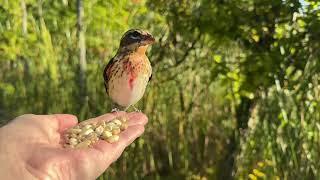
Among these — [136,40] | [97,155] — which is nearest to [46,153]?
[97,155]

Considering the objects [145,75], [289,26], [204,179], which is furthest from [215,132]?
[145,75]

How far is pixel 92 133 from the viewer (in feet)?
9.75

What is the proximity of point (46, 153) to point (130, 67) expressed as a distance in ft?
1.91

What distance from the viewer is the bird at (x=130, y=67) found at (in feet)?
9.61

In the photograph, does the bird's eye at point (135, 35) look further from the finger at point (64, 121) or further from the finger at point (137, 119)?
the finger at point (64, 121)

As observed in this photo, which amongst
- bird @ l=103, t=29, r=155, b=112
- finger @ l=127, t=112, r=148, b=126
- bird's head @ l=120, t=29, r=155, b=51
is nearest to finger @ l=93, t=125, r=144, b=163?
finger @ l=127, t=112, r=148, b=126

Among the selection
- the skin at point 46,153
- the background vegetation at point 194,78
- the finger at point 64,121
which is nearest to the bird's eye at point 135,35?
the skin at point 46,153

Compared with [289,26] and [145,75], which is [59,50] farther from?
[145,75]

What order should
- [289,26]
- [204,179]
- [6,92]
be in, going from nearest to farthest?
1. [289,26]
2. [204,179]
3. [6,92]

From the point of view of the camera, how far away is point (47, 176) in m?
2.53

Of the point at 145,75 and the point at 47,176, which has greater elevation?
the point at 145,75

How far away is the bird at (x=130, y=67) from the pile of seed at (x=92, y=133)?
0.50 feet

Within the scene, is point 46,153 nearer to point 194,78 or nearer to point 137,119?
point 137,119

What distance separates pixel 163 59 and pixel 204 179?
102 cm
